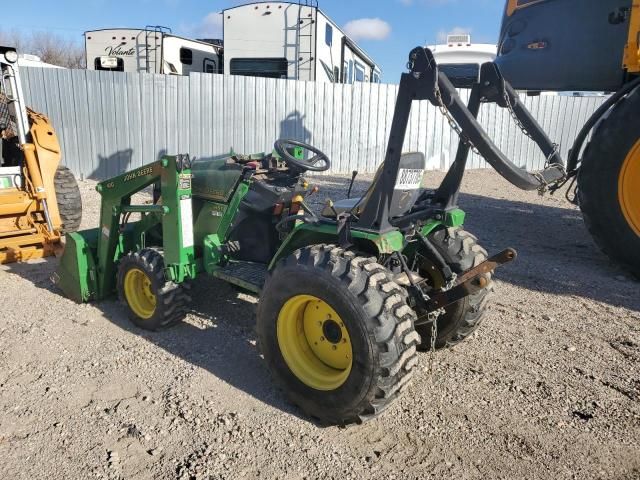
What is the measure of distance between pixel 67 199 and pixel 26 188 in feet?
2.41

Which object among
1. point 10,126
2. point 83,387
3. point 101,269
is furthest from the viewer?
point 10,126

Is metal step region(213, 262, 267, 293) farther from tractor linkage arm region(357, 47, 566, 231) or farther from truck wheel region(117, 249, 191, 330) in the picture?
tractor linkage arm region(357, 47, 566, 231)

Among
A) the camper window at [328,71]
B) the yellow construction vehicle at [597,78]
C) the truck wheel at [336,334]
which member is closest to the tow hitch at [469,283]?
the truck wheel at [336,334]

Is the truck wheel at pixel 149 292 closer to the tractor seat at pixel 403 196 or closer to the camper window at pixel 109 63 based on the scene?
the tractor seat at pixel 403 196

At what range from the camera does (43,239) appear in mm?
5758

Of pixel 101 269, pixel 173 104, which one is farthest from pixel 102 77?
pixel 101 269

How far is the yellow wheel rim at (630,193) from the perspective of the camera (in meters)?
5.07

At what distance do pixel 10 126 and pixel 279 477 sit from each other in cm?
590

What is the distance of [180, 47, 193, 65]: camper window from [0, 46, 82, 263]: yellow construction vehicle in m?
7.50

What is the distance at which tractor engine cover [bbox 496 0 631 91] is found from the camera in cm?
600

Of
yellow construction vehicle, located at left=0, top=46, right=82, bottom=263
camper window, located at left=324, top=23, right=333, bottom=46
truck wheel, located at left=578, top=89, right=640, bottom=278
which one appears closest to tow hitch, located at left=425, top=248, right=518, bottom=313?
truck wheel, located at left=578, top=89, right=640, bottom=278

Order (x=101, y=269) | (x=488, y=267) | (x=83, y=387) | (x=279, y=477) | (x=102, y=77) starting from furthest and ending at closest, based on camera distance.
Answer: (x=102, y=77)
(x=101, y=269)
(x=83, y=387)
(x=488, y=267)
(x=279, y=477)

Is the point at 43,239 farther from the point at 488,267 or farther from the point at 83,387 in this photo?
the point at 488,267

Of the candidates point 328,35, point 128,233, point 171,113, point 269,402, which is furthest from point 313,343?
point 328,35
